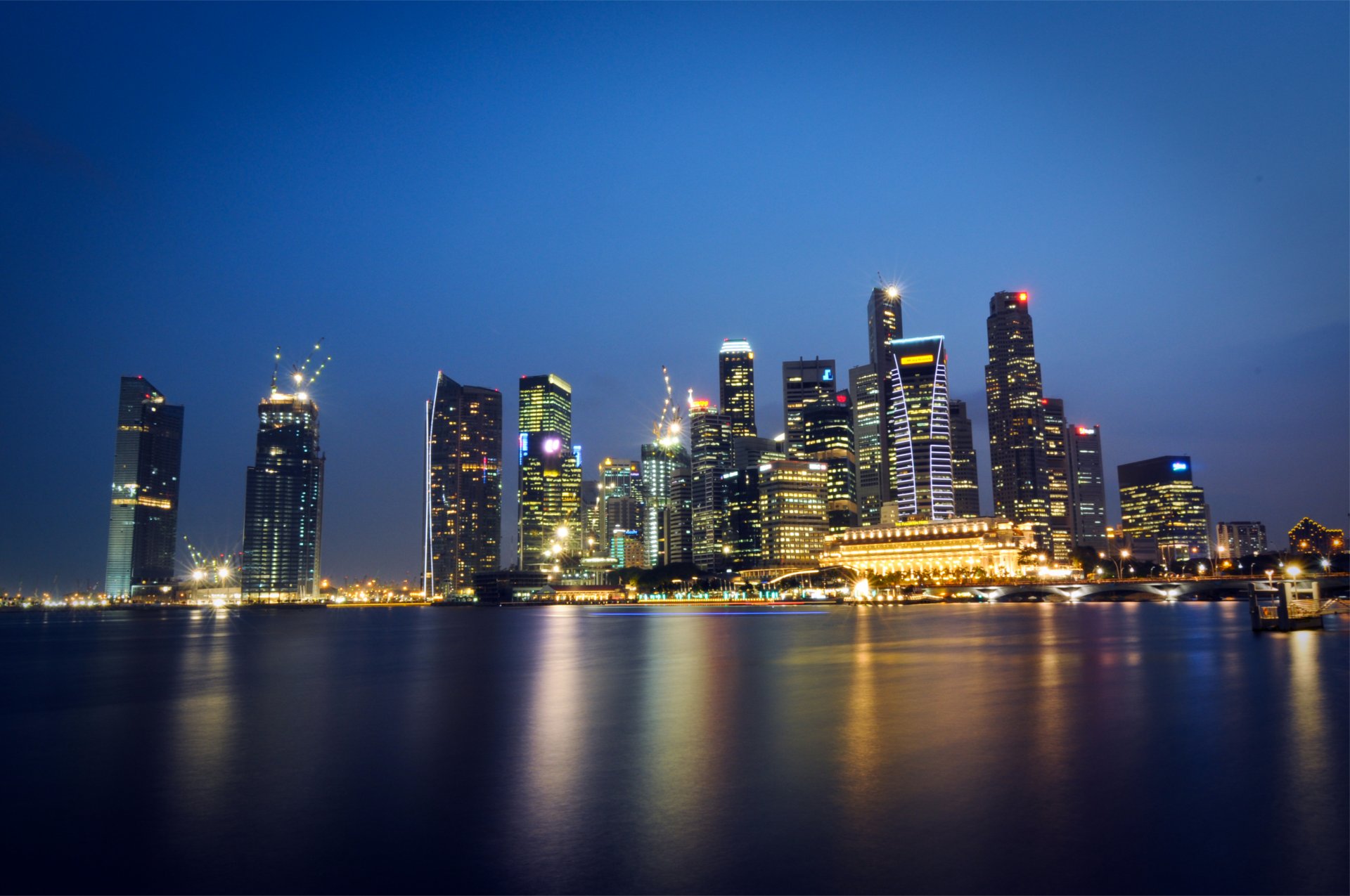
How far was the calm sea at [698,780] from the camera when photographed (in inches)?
658

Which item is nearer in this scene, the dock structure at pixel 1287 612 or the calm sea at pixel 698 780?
the calm sea at pixel 698 780

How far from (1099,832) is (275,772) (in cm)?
2169

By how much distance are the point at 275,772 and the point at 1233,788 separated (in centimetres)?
2576

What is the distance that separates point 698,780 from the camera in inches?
934

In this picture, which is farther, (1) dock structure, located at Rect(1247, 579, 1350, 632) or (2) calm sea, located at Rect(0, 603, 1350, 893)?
(1) dock structure, located at Rect(1247, 579, 1350, 632)

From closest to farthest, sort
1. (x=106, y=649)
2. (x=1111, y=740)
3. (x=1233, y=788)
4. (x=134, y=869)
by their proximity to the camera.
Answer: (x=134, y=869), (x=1233, y=788), (x=1111, y=740), (x=106, y=649)

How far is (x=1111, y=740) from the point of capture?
93.3 feet

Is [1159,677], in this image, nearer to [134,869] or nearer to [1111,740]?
[1111,740]

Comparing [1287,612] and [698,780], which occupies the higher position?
[698,780]

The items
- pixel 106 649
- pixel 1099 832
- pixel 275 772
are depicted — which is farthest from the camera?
pixel 106 649

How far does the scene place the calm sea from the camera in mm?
16703

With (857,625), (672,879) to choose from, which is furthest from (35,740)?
(857,625)

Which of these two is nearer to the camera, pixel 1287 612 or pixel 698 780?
pixel 698 780

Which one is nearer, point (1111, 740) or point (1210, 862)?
point (1210, 862)
